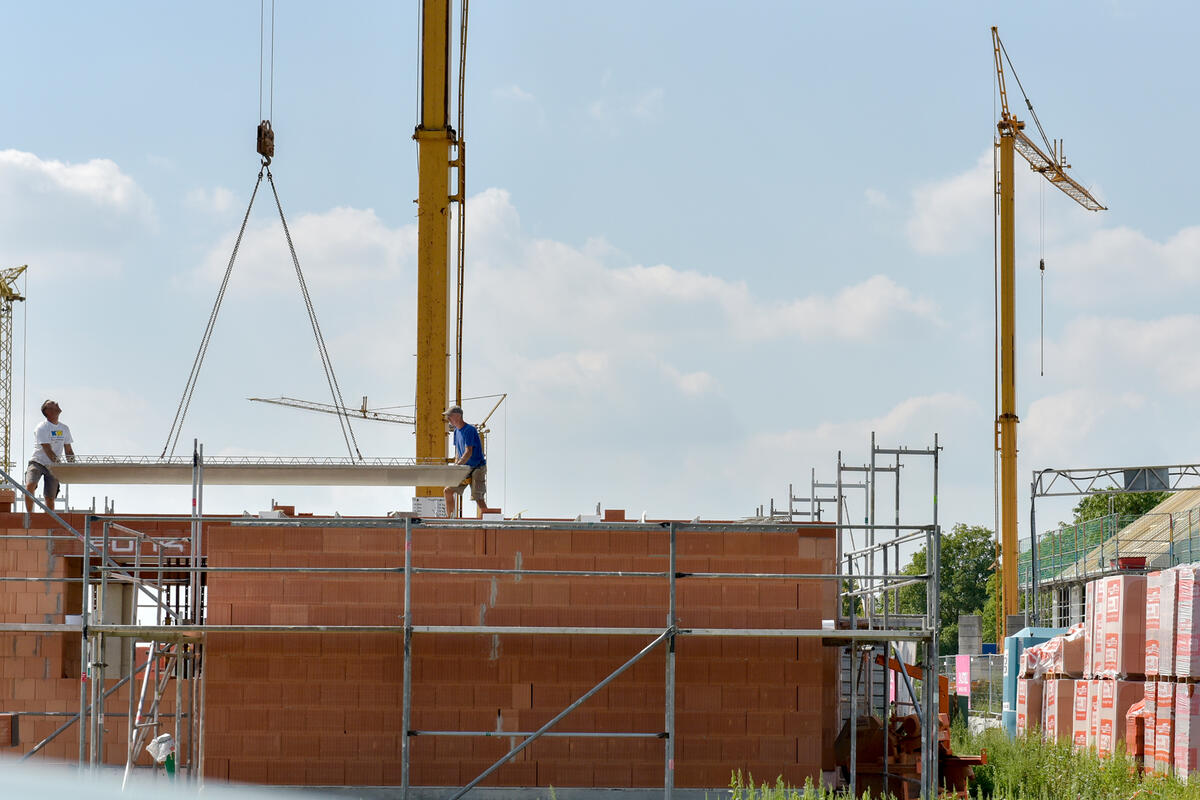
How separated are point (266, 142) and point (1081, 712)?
12955mm

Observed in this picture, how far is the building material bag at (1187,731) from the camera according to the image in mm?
15750

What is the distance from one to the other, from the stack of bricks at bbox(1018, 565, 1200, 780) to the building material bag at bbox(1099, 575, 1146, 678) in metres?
0.01

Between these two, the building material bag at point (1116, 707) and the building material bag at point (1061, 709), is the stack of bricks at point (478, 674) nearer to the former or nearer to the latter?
the building material bag at point (1116, 707)

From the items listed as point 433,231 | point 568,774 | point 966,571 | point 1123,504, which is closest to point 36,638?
point 568,774

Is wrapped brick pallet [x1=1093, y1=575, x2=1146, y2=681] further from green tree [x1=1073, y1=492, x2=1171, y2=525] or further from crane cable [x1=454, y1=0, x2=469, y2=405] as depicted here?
green tree [x1=1073, y1=492, x2=1171, y2=525]

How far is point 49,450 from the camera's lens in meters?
14.9

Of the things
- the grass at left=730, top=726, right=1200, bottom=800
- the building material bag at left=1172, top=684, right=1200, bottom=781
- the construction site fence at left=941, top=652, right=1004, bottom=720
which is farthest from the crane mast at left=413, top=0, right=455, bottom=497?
the construction site fence at left=941, top=652, right=1004, bottom=720

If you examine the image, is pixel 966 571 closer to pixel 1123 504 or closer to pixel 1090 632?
pixel 1123 504

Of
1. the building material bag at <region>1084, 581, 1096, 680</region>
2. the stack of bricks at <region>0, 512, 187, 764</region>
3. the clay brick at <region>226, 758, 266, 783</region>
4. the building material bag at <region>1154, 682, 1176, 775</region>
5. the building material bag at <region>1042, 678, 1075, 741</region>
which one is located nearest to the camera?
the clay brick at <region>226, 758, 266, 783</region>

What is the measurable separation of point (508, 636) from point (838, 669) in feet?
12.0

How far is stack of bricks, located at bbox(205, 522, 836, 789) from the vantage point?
486 inches

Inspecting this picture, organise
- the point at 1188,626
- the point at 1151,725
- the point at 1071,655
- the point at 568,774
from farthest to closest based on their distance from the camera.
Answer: the point at 1071,655, the point at 1151,725, the point at 1188,626, the point at 568,774

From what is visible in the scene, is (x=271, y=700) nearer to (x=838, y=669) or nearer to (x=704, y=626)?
(x=704, y=626)

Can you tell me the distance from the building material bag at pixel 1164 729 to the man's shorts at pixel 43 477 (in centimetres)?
1207
